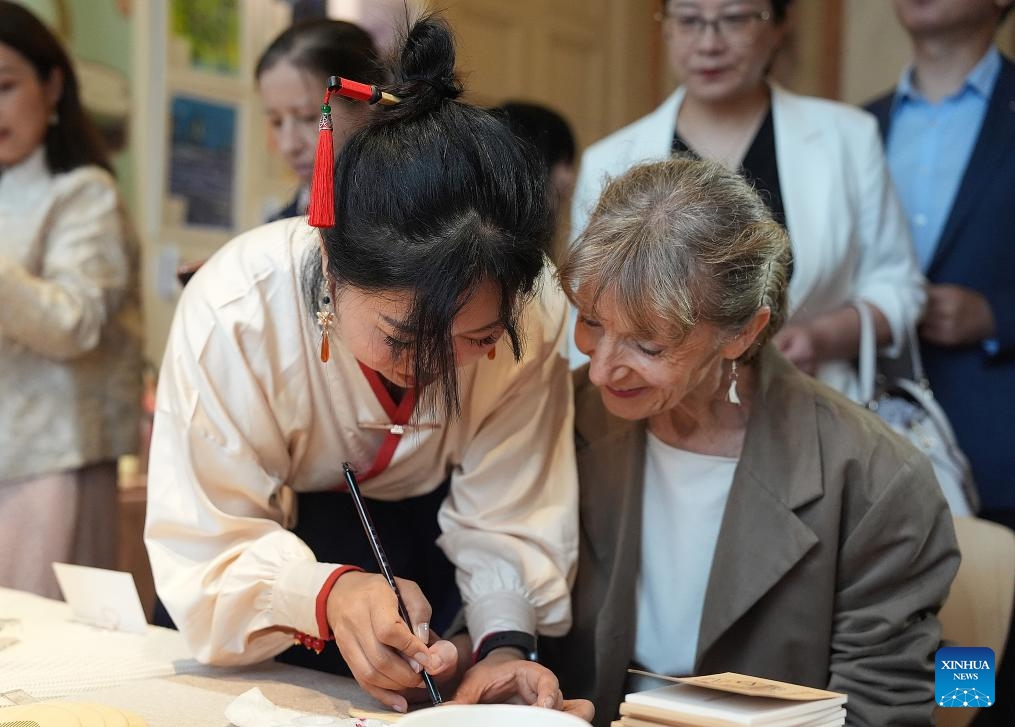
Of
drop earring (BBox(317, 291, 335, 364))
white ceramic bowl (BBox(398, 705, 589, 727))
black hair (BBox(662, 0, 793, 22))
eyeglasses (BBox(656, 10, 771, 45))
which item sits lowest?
white ceramic bowl (BBox(398, 705, 589, 727))

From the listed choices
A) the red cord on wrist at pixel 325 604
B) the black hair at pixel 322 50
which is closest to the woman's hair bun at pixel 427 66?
the red cord on wrist at pixel 325 604

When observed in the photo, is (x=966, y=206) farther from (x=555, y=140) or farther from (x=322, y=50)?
(x=322, y=50)

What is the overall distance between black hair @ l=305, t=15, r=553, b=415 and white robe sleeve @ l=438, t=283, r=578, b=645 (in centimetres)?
26

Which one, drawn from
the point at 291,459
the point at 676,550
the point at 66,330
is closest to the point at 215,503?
the point at 291,459

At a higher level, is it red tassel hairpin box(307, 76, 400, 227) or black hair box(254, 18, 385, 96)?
black hair box(254, 18, 385, 96)

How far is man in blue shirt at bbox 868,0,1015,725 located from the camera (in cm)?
231

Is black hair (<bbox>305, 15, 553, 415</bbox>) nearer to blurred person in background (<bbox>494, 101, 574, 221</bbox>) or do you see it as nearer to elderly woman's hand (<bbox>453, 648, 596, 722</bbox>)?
elderly woman's hand (<bbox>453, 648, 596, 722</bbox>)

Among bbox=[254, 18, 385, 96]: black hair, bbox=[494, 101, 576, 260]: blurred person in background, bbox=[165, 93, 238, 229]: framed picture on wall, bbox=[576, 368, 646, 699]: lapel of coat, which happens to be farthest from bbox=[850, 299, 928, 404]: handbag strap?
bbox=[165, 93, 238, 229]: framed picture on wall

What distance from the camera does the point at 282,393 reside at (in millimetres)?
1552

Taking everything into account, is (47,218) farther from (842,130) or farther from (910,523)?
(910,523)

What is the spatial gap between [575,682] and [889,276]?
3.38 feet

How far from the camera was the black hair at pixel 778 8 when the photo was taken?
233 centimetres

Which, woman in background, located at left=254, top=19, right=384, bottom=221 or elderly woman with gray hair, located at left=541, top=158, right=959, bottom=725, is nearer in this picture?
Result: elderly woman with gray hair, located at left=541, top=158, right=959, bottom=725

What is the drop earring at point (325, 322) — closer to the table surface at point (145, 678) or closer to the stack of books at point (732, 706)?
the table surface at point (145, 678)
